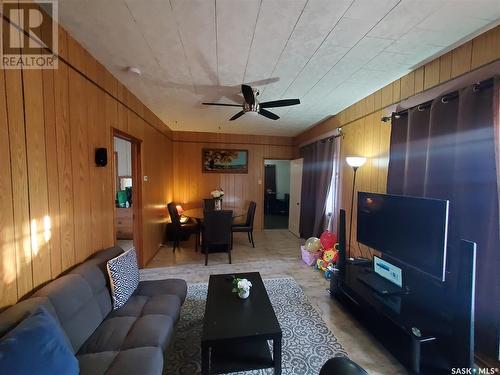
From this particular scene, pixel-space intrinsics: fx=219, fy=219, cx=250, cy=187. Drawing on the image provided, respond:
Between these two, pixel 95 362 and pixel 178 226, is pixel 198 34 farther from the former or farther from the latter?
pixel 178 226

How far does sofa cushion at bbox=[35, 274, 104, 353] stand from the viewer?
132 cm

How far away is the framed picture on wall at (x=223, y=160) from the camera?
5.68 metres

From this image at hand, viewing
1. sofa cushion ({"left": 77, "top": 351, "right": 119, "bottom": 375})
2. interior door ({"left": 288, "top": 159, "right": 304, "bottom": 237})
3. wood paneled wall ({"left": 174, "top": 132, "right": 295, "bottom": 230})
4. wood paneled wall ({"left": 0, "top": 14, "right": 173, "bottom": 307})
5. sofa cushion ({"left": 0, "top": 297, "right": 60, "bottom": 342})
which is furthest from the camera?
wood paneled wall ({"left": 174, "top": 132, "right": 295, "bottom": 230})

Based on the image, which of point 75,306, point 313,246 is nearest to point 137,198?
point 75,306

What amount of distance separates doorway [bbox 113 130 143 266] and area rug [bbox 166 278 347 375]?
4.62 feet

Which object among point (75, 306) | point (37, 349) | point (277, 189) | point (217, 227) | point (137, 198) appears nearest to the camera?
point (37, 349)

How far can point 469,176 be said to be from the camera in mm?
1684

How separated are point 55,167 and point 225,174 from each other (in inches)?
168

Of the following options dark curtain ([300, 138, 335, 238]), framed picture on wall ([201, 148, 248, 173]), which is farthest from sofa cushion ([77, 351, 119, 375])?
framed picture on wall ([201, 148, 248, 173])

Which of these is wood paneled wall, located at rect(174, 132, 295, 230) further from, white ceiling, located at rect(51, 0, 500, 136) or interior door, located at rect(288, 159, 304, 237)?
white ceiling, located at rect(51, 0, 500, 136)

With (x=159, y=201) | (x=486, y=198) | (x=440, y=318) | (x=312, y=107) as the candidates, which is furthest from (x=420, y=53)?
(x=159, y=201)

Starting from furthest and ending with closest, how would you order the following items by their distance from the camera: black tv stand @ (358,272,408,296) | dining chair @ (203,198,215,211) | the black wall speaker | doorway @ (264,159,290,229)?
doorway @ (264,159,290,229) < dining chair @ (203,198,215,211) < the black wall speaker < black tv stand @ (358,272,408,296)

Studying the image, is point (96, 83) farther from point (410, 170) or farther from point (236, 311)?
point (410, 170)

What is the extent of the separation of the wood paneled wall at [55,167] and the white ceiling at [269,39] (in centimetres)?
34
